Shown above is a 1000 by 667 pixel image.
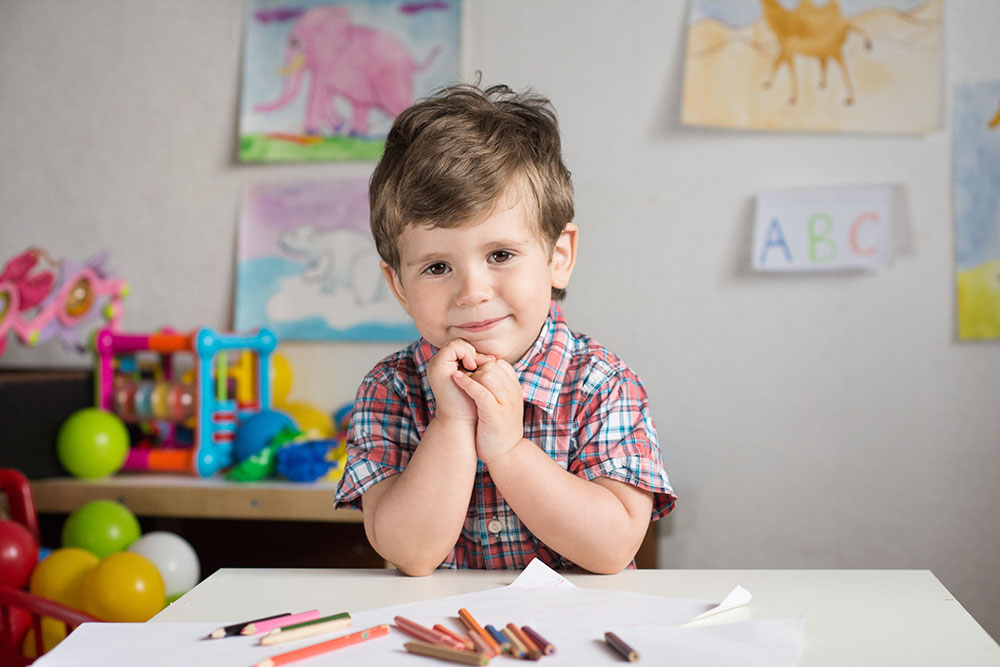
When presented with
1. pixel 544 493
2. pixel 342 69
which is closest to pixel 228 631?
pixel 544 493

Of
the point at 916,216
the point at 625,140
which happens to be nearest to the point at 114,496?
the point at 625,140

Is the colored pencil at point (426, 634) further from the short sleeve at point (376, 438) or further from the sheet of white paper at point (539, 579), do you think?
the short sleeve at point (376, 438)

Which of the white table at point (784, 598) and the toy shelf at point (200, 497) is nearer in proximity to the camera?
the white table at point (784, 598)

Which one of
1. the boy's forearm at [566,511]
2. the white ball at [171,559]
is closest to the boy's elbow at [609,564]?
the boy's forearm at [566,511]

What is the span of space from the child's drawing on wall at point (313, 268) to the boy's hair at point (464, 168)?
41.9 inches

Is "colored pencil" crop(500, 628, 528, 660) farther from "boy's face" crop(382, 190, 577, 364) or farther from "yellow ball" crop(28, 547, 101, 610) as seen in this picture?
"yellow ball" crop(28, 547, 101, 610)

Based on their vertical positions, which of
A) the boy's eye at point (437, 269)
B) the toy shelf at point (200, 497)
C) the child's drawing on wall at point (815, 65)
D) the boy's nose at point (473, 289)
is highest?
the child's drawing on wall at point (815, 65)

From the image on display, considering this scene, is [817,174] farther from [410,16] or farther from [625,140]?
[410,16]

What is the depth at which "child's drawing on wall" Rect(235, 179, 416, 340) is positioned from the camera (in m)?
1.91

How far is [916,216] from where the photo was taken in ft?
5.71

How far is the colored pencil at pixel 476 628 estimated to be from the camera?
51 cm

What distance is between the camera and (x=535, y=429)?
0.83 metres

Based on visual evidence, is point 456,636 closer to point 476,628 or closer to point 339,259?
point 476,628

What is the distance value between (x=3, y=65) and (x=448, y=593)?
6.42ft
